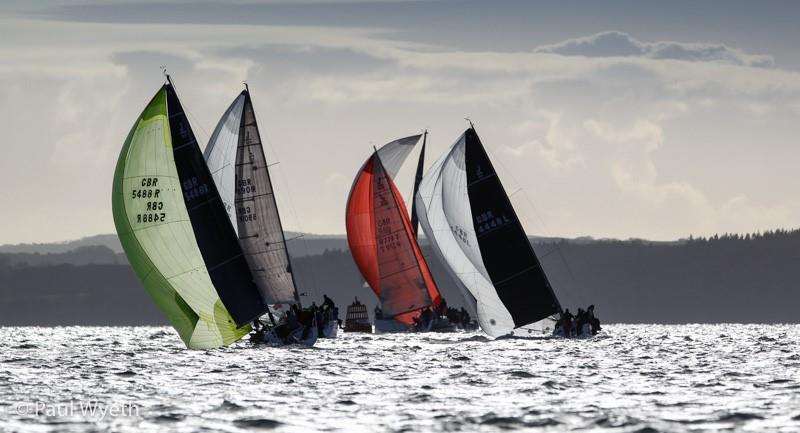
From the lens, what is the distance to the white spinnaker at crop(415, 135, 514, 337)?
203 feet

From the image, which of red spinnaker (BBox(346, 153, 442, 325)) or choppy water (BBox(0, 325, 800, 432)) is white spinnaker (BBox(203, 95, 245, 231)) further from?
red spinnaker (BBox(346, 153, 442, 325))

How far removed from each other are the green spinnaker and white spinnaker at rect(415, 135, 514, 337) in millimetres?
16471

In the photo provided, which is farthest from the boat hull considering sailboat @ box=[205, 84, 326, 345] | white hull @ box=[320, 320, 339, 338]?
white hull @ box=[320, 320, 339, 338]

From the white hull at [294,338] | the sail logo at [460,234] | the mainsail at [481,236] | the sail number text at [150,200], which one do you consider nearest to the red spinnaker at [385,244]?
the mainsail at [481,236]

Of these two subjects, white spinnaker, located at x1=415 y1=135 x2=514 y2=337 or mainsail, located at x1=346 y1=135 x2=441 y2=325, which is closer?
white spinnaker, located at x1=415 y1=135 x2=514 y2=337

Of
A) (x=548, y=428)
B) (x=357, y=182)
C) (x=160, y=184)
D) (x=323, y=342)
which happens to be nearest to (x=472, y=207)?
(x=323, y=342)

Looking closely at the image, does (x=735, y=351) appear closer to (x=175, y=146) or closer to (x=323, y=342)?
(x=323, y=342)

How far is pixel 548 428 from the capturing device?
26094 millimetres

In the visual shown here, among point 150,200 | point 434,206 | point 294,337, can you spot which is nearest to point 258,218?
point 294,337

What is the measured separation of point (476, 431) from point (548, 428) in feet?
4.42

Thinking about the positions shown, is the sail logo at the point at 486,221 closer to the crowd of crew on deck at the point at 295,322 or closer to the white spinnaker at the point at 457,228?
the white spinnaker at the point at 457,228

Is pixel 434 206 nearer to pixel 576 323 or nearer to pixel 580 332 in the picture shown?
pixel 576 323

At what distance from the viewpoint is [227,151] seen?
185ft

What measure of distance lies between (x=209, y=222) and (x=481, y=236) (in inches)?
666
